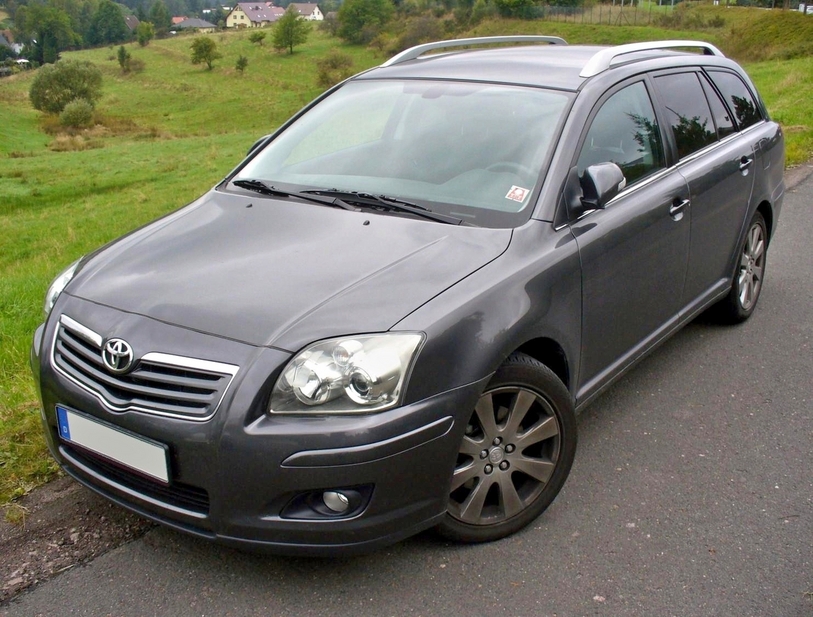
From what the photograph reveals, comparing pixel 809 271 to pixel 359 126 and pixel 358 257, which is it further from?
pixel 358 257

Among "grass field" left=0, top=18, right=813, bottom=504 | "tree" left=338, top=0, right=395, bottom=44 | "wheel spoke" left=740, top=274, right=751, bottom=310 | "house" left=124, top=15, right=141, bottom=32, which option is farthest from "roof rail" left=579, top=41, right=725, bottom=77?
"house" left=124, top=15, right=141, bottom=32

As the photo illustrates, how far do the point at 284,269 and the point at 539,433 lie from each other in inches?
44.2

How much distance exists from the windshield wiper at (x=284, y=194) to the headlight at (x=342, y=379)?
3.41 ft

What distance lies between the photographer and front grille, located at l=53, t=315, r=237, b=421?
8.21 ft

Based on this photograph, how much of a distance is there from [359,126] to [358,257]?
1.36 metres

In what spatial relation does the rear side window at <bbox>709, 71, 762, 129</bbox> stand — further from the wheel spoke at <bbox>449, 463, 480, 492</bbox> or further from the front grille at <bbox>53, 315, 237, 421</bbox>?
the front grille at <bbox>53, 315, 237, 421</bbox>

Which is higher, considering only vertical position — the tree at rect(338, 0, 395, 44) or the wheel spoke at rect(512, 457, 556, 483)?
the wheel spoke at rect(512, 457, 556, 483)

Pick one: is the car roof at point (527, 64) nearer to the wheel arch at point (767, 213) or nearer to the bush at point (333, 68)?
the wheel arch at point (767, 213)

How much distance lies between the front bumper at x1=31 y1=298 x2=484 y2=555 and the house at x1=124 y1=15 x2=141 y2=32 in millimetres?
152796

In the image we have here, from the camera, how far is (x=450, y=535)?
289 centimetres

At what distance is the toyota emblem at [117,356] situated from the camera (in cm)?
262

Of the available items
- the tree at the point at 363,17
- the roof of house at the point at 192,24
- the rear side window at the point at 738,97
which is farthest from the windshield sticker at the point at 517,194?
the roof of house at the point at 192,24

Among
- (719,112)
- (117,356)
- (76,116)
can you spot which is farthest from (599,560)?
(76,116)

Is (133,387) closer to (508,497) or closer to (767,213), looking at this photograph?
(508,497)
